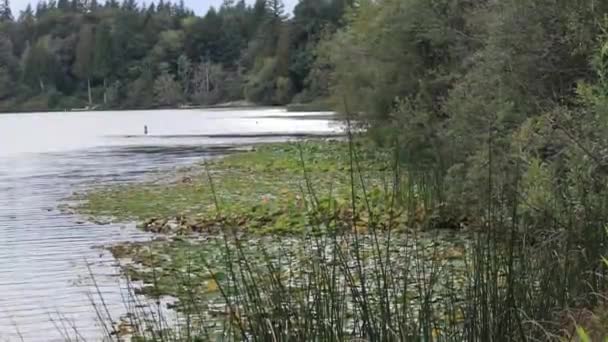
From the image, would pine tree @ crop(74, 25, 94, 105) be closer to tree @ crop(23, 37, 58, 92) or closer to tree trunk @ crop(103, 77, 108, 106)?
tree trunk @ crop(103, 77, 108, 106)

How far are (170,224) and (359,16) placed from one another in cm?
1540

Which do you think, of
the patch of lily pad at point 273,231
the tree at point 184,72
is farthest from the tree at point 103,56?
the patch of lily pad at point 273,231

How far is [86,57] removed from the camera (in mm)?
130000

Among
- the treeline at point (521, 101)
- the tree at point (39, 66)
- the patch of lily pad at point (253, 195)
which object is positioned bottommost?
the patch of lily pad at point (253, 195)

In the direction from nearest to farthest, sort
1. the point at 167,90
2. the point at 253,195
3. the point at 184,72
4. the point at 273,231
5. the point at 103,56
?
1. the point at 273,231
2. the point at 253,195
3. the point at 184,72
4. the point at 167,90
5. the point at 103,56

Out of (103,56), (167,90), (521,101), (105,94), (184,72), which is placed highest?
(103,56)

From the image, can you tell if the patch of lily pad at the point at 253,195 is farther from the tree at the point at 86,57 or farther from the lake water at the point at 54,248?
the tree at the point at 86,57

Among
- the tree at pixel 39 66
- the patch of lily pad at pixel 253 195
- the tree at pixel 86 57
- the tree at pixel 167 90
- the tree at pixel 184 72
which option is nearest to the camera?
the patch of lily pad at pixel 253 195

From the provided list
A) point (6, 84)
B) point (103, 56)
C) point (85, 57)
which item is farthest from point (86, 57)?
point (6, 84)

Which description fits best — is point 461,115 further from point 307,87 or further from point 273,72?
point 273,72

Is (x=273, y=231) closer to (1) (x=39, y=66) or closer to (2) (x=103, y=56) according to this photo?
(2) (x=103, y=56)

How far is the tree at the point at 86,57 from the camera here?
130 m

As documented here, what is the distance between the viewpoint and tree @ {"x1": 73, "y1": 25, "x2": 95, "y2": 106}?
130 meters

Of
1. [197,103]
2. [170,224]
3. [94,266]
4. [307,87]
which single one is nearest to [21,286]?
[94,266]
